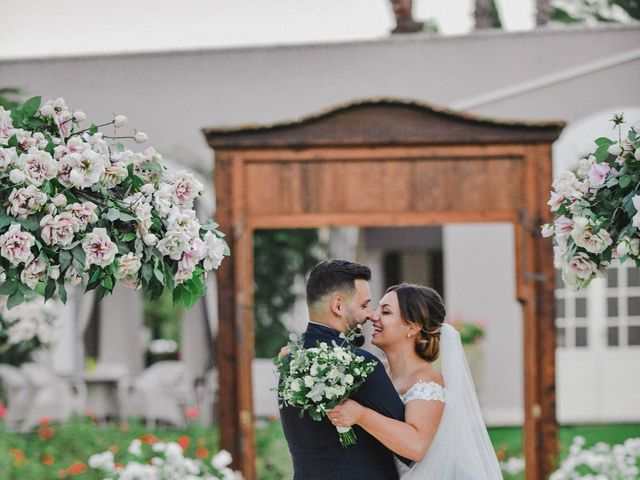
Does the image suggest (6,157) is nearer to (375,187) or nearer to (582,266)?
(582,266)

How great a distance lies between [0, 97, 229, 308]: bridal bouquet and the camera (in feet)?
11.4

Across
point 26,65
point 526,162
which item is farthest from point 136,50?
point 526,162

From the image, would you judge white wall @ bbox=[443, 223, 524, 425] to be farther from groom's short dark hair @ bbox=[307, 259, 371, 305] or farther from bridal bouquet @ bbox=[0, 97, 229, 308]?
bridal bouquet @ bbox=[0, 97, 229, 308]

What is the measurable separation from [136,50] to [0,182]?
Answer: 1022cm

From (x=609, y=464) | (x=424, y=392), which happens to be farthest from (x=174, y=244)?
(x=609, y=464)

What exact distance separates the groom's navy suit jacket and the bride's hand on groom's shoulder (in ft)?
0.53

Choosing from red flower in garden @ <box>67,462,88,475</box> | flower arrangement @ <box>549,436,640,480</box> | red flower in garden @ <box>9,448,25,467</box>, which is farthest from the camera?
red flower in garden @ <box>9,448,25,467</box>

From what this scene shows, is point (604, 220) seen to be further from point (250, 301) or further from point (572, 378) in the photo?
point (572, 378)

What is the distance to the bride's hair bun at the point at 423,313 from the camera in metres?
4.44

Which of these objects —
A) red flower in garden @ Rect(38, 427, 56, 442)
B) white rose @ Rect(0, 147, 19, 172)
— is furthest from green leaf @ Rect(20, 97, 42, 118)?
red flower in garden @ Rect(38, 427, 56, 442)

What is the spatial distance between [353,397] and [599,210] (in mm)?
1200

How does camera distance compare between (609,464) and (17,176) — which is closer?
(17,176)

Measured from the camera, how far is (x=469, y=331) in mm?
12289

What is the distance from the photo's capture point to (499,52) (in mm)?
12812
